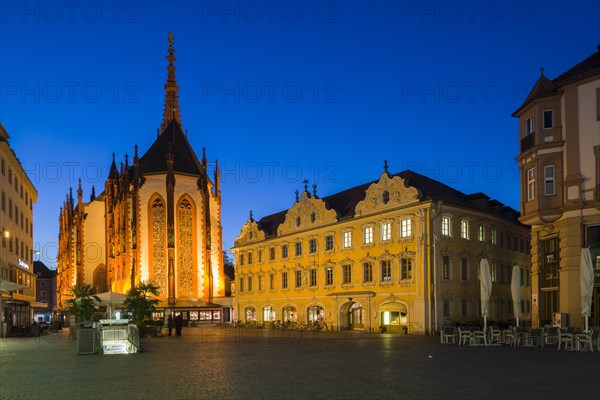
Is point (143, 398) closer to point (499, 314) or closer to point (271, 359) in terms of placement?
point (271, 359)

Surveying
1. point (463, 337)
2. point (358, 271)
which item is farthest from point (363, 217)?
point (463, 337)

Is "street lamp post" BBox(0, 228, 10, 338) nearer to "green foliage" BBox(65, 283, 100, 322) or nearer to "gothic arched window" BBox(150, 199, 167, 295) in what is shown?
"green foliage" BBox(65, 283, 100, 322)

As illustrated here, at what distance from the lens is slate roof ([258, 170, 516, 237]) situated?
45697mm

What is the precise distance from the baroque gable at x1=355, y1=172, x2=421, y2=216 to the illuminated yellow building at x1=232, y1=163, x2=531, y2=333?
0.07m

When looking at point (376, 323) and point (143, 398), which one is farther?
point (376, 323)

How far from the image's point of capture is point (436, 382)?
14641mm

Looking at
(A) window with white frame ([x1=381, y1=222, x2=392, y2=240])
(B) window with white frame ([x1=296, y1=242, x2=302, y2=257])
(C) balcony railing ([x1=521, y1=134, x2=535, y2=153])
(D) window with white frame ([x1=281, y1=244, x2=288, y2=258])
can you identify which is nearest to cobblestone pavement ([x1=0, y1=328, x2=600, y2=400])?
(C) balcony railing ([x1=521, y1=134, x2=535, y2=153])

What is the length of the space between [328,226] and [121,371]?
35.8 m

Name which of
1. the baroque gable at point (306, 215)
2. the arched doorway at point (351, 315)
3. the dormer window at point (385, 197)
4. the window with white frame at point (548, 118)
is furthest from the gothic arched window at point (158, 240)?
the window with white frame at point (548, 118)

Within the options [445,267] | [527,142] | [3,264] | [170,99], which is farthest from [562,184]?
[170,99]

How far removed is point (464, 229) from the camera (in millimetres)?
46469

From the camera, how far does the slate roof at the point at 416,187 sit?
45697mm

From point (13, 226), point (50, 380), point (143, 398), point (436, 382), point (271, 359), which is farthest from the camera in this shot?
point (13, 226)

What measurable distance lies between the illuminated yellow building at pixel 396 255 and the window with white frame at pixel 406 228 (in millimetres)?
71
